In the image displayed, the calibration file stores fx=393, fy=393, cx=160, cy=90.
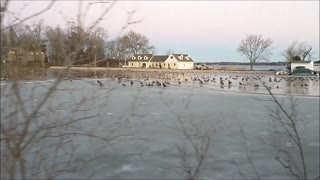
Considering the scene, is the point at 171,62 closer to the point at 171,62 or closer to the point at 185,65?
the point at 171,62

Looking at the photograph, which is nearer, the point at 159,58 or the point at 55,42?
the point at 55,42

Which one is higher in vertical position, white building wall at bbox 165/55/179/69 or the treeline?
white building wall at bbox 165/55/179/69

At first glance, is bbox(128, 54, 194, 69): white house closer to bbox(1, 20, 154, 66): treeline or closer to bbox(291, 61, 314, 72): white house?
bbox(291, 61, 314, 72): white house

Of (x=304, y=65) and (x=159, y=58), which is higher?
(x=159, y=58)

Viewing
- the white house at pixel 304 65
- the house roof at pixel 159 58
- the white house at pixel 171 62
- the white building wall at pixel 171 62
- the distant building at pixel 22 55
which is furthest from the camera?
→ the white building wall at pixel 171 62

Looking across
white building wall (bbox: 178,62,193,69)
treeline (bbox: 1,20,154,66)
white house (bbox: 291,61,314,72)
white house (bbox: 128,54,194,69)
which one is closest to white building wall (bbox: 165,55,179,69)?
white house (bbox: 128,54,194,69)

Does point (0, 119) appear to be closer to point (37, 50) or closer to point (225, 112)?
point (37, 50)

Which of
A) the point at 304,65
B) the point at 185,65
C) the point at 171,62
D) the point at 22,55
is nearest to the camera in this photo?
the point at 22,55

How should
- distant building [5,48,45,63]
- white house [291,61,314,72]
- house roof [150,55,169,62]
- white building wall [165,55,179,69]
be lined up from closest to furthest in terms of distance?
1. distant building [5,48,45,63]
2. white house [291,61,314,72]
3. house roof [150,55,169,62]
4. white building wall [165,55,179,69]

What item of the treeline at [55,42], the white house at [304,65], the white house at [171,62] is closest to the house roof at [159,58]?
A: the white house at [171,62]

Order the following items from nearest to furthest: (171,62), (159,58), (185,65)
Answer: (185,65), (171,62), (159,58)

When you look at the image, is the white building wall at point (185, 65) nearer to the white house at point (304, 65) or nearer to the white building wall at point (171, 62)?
the white building wall at point (171, 62)

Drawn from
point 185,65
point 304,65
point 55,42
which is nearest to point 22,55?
point 55,42

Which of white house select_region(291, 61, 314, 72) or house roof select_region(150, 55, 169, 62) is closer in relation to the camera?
white house select_region(291, 61, 314, 72)
